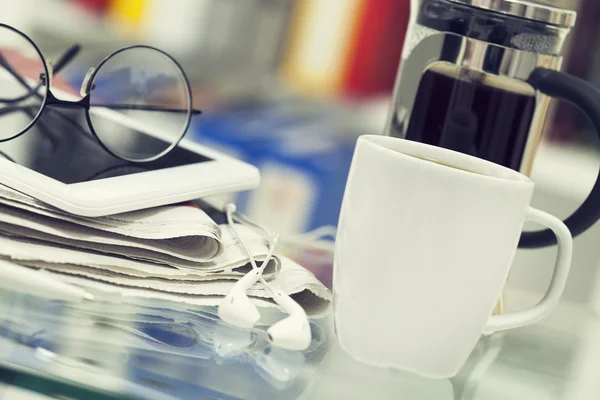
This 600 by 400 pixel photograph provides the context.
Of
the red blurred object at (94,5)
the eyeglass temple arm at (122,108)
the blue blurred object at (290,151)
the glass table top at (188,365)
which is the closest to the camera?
the glass table top at (188,365)

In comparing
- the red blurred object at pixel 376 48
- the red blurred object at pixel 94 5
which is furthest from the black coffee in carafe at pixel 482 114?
the red blurred object at pixel 94 5

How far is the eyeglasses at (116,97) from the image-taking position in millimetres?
471

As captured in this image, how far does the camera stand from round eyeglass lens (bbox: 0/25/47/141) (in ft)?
1.52

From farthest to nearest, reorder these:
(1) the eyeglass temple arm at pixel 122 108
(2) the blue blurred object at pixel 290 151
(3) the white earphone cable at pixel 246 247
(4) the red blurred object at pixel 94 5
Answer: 1. (4) the red blurred object at pixel 94 5
2. (2) the blue blurred object at pixel 290 151
3. (1) the eyeglass temple arm at pixel 122 108
4. (3) the white earphone cable at pixel 246 247

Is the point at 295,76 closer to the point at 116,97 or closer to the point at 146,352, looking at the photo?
the point at 116,97

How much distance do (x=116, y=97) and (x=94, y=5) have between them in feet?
2.14

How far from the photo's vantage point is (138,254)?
0.39 metres

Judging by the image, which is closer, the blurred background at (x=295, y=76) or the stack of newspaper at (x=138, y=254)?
the stack of newspaper at (x=138, y=254)

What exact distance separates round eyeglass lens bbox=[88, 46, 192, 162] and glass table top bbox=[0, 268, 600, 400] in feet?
0.45

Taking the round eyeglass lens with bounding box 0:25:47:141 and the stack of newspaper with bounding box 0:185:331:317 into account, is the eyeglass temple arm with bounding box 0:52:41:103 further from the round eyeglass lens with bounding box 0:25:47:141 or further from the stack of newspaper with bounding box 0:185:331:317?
the stack of newspaper with bounding box 0:185:331:317

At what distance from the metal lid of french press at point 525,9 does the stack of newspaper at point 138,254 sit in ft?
0.65

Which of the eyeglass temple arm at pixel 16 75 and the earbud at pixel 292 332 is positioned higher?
the eyeglass temple arm at pixel 16 75

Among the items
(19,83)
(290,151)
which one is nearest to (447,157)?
(19,83)

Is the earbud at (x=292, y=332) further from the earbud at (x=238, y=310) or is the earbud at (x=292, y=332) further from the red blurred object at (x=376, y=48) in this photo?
the red blurred object at (x=376, y=48)
